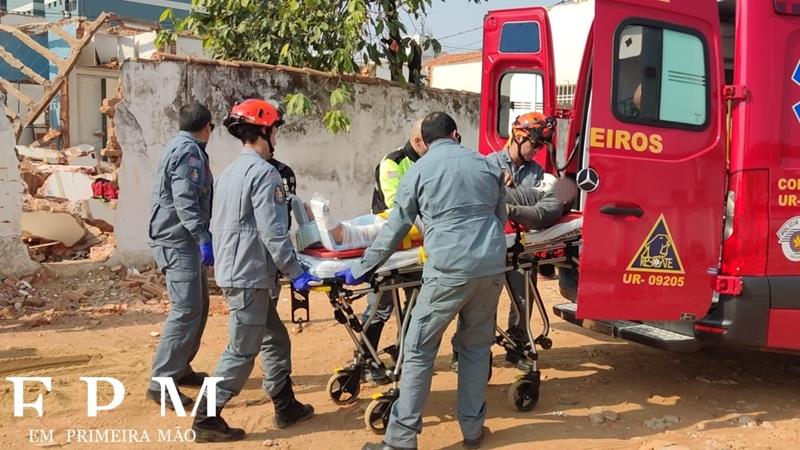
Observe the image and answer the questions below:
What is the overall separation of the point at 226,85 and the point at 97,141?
11529 mm

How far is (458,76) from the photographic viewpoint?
965 inches

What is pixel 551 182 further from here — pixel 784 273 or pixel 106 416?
pixel 106 416

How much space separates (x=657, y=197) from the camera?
13.6 ft

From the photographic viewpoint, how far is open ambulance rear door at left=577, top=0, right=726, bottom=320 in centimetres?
405

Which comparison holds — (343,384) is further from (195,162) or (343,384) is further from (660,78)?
(660,78)

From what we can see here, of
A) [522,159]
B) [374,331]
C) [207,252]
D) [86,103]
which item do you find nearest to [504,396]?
[374,331]

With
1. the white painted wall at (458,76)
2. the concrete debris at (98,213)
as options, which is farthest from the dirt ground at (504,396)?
the white painted wall at (458,76)

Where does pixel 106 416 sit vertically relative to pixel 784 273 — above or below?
below

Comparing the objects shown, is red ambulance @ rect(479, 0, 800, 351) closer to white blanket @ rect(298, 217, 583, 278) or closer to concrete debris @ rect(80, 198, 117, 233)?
white blanket @ rect(298, 217, 583, 278)

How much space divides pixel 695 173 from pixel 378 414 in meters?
2.26

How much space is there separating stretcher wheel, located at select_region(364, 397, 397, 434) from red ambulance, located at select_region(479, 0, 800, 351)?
122cm

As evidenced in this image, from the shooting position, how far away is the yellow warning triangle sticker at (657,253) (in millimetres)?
4145

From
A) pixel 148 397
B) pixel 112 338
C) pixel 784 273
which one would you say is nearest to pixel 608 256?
pixel 784 273

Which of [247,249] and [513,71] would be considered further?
[513,71]
